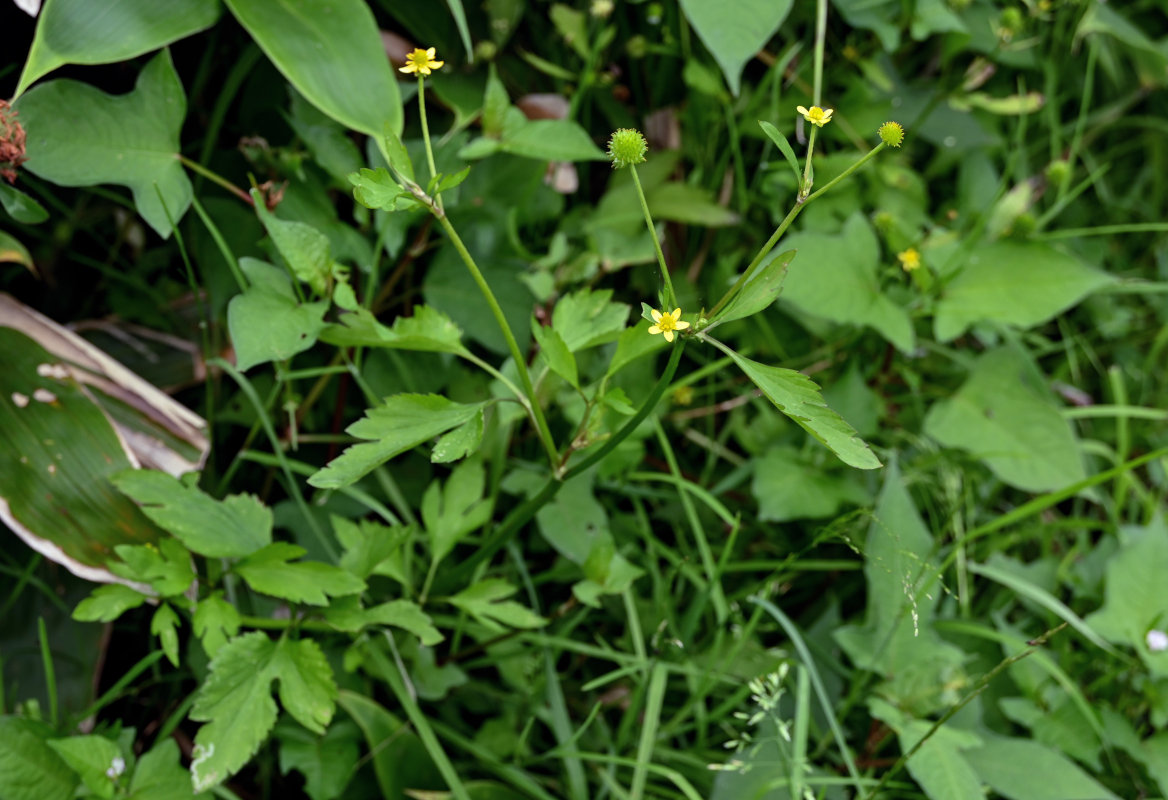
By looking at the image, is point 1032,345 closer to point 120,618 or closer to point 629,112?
point 629,112

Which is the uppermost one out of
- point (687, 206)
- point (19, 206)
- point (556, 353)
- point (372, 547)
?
point (19, 206)

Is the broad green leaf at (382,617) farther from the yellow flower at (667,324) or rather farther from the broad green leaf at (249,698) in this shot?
the yellow flower at (667,324)

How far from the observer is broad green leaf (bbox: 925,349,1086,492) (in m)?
1.19

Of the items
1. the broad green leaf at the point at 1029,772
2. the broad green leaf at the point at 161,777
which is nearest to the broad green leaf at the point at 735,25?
the broad green leaf at the point at 1029,772

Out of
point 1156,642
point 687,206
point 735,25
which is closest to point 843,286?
point 687,206

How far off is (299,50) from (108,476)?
49 centimetres

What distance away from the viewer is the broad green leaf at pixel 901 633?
103 centimetres

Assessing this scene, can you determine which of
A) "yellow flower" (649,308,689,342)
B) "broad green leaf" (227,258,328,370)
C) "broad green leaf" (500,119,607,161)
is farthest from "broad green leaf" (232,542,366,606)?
"broad green leaf" (500,119,607,161)

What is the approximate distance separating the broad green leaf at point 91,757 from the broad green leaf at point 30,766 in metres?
0.01

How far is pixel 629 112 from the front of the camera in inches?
54.4

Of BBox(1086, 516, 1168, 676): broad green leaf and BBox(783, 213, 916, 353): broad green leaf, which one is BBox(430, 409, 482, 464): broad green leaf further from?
BBox(1086, 516, 1168, 676): broad green leaf

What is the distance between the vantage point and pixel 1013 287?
1251 mm

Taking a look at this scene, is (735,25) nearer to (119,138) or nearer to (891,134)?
(891,134)

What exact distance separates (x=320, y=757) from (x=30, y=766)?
0.26 metres
